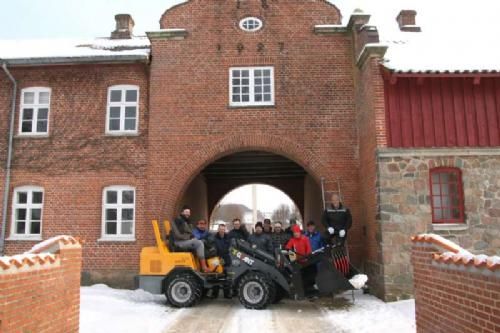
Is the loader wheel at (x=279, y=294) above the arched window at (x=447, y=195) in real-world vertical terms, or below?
below

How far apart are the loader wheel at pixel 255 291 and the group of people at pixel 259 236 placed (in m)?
0.78

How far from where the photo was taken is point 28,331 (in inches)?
202

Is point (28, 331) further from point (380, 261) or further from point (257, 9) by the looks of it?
point (257, 9)

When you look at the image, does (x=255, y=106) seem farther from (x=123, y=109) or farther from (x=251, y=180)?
(x=251, y=180)

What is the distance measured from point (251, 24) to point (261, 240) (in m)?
7.18

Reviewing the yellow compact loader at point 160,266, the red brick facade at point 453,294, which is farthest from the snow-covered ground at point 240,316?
the red brick facade at point 453,294

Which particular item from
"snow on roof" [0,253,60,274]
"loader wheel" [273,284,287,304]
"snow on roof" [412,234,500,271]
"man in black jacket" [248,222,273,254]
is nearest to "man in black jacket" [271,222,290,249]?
"man in black jacket" [248,222,273,254]

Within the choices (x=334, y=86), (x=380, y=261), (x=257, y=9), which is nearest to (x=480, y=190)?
(x=380, y=261)

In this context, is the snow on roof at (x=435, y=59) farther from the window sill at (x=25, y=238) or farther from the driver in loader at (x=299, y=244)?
the window sill at (x=25, y=238)

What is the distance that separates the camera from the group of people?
10.5 meters

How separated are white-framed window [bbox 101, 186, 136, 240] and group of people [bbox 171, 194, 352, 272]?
325 cm

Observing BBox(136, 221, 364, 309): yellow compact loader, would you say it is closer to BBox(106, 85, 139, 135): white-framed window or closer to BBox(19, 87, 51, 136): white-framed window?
BBox(106, 85, 139, 135): white-framed window

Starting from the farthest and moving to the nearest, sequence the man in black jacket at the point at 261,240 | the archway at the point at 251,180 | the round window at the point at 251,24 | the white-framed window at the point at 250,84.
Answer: the archway at the point at 251,180
the round window at the point at 251,24
the white-framed window at the point at 250,84
the man in black jacket at the point at 261,240

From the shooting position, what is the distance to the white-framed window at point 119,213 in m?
13.7
